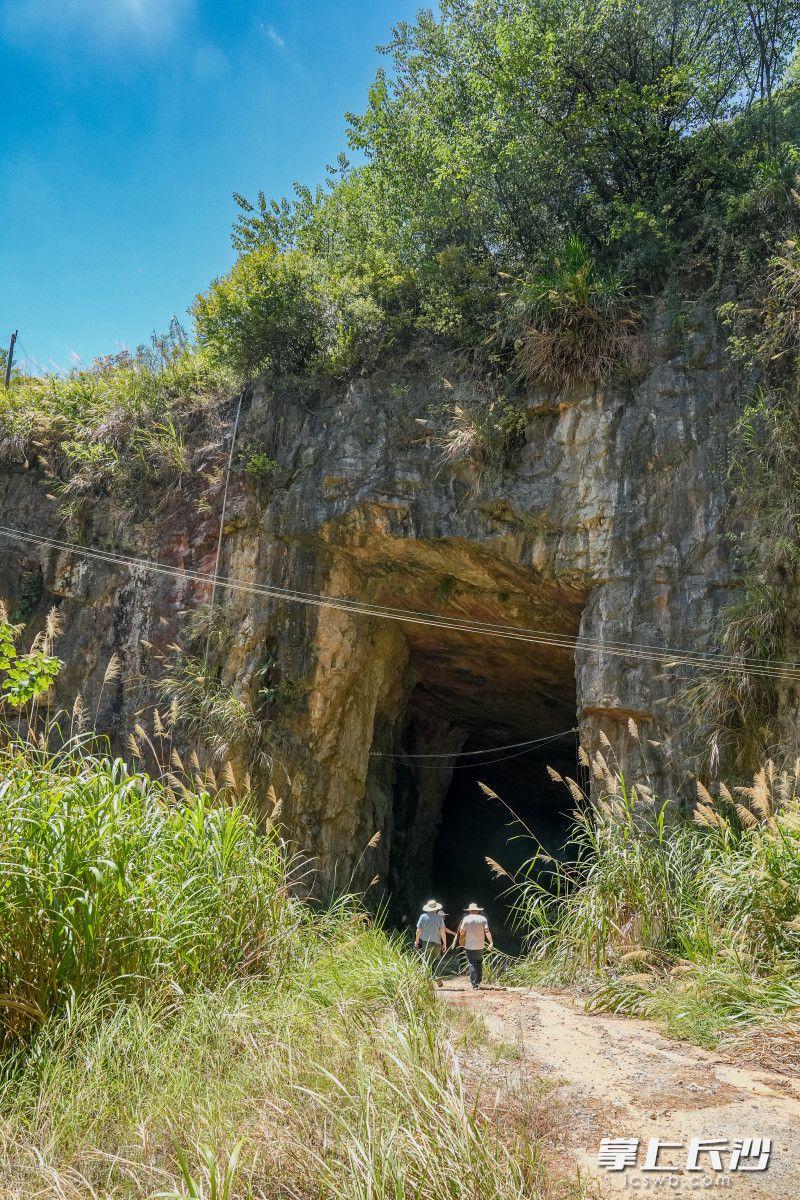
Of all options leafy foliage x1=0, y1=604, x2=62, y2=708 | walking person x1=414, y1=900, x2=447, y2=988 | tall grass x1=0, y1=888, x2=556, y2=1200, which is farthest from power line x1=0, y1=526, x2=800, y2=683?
leafy foliage x1=0, y1=604, x2=62, y2=708

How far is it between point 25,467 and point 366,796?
7.73m

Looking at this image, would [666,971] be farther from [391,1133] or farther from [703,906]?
[391,1133]

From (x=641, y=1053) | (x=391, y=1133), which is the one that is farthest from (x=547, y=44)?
(x=391, y=1133)

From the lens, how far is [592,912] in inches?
226

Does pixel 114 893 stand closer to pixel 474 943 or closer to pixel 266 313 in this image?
pixel 474 943

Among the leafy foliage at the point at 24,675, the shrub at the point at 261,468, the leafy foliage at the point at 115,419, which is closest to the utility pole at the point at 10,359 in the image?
the leafy foliage at the point at 115,419

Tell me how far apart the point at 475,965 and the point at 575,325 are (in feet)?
21.9

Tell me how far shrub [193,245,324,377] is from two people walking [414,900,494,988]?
785cm

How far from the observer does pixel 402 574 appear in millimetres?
10930

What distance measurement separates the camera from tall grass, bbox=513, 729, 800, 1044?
4.44 meters

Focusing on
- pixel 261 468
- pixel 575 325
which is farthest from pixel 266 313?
pixel 575 325

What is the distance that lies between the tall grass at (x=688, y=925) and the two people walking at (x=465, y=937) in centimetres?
48

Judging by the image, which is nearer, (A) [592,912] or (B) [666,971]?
(B) [666,971]

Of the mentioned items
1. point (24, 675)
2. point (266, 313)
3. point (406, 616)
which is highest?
point (266, 313)
